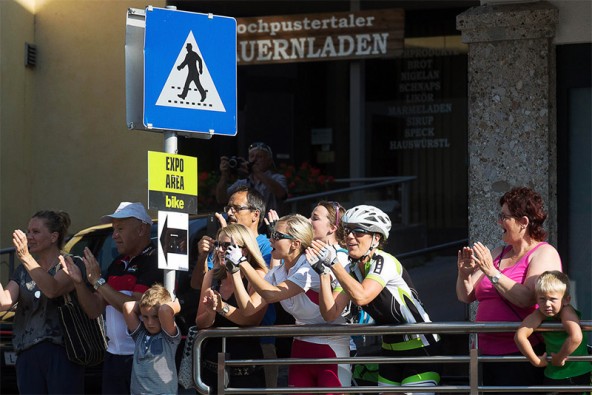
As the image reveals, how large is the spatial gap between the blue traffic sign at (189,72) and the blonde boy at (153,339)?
1076 millimetres

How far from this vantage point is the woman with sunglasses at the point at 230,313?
7250mm

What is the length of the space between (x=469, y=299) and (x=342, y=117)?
31.2ft

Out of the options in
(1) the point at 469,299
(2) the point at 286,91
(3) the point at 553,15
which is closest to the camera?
(1) the point at 469,299

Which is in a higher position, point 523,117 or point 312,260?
point 523,117

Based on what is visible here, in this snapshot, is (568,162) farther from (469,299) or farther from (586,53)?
(469,299)

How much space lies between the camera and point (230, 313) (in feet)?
23.8

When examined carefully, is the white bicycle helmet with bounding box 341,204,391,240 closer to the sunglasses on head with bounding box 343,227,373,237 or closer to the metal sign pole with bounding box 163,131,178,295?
the sunglasses on head with bounding box 343,227,373,237

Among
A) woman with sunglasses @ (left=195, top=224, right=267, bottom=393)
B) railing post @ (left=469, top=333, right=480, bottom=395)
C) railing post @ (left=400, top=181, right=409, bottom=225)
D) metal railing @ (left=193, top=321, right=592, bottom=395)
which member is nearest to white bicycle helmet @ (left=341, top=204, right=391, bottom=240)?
metal railing @ (left=193, top=321, right=592, bottom=395)

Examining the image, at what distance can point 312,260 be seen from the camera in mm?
6746

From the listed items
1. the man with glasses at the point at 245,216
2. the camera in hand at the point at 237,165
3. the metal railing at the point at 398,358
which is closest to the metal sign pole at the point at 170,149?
the metal railing at the point at 398,358

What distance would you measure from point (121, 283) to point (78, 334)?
519 mm

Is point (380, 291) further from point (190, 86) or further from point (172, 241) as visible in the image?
point (190, 86)

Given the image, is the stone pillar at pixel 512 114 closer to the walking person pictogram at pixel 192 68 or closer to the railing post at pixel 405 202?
the walking person pictogram at pixel 192 68

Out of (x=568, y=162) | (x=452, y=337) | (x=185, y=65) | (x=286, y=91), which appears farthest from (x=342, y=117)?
(x=185, y=65)
